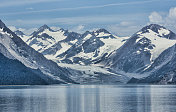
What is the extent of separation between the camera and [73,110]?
467ft

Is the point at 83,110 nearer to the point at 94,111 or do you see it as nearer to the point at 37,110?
the point at 94,111

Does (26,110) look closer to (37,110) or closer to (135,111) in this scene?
(37,110)

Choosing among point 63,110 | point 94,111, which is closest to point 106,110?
point 94,111

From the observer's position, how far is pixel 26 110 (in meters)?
143

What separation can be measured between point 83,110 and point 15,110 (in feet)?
71.4

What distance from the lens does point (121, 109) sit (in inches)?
5728

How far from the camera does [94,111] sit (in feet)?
458

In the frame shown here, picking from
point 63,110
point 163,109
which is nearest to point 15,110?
point 63,110

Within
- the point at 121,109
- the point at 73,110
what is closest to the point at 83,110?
the point at 73,110

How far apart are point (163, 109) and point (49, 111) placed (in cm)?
3695

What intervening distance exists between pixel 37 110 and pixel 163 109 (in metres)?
40.8

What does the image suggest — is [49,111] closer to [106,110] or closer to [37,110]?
[37,110]

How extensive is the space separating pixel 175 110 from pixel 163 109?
6393 millimetres

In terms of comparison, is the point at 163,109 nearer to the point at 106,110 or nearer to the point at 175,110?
the point at 175,110
